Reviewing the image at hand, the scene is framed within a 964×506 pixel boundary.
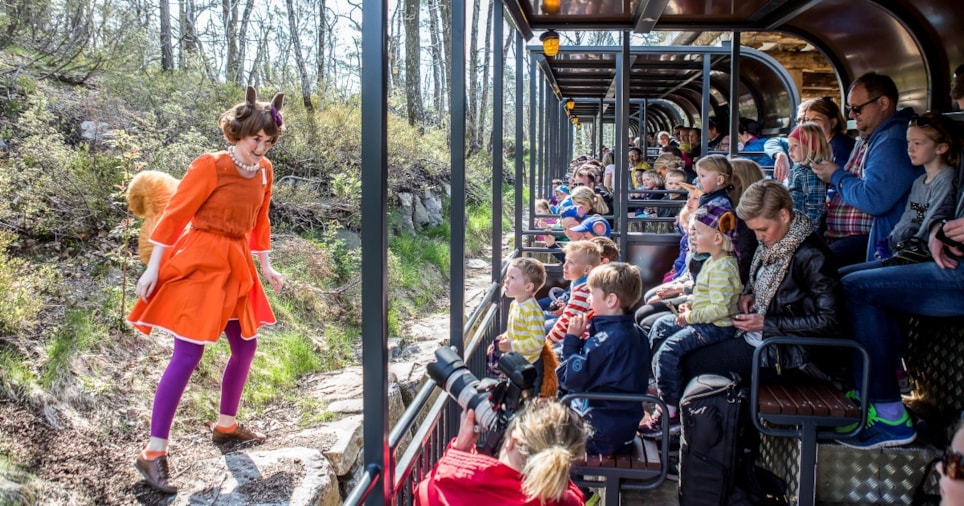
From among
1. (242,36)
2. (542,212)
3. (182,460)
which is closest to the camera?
(182,460)

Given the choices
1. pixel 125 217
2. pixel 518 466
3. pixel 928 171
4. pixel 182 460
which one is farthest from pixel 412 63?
pixel 518 466

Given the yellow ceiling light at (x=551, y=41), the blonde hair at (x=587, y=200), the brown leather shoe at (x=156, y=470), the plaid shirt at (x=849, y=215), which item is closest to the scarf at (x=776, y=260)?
the plaid shirt at (x=849, y=215)

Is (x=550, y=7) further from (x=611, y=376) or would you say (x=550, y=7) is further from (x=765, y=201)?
(x=611, y=376)

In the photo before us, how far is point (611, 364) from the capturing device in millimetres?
2939

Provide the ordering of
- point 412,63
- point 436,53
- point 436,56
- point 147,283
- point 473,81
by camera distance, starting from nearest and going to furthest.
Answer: point 147,283
point 412,63
point 473,81
point 436,53
point 436,56

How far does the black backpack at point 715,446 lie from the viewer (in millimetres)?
2859

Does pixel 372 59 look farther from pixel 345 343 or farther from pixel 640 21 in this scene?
pixel 345 343

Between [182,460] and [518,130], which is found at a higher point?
[518,130]

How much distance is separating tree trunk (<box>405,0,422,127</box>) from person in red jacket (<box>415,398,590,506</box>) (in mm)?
13523

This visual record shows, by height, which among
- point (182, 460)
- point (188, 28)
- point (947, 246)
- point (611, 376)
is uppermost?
point (188, 28)

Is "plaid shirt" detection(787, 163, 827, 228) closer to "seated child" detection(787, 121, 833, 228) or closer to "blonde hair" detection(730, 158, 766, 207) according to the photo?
"seated child" detection(787, 121, 833, 228)

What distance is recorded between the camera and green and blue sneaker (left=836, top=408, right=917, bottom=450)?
2900mm

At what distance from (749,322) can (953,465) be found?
1.92 m

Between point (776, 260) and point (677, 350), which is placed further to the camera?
point (677, 350)
